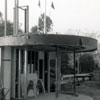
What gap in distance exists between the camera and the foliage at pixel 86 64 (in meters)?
42.1

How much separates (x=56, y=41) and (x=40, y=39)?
72 cm

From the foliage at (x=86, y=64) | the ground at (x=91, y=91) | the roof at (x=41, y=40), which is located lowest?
the ground at (x=91, y=91)

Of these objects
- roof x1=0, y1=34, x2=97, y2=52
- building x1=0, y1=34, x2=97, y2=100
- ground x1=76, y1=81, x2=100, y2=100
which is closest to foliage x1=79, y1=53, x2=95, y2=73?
ground x1=76, y1=81, x2=100, y2=100

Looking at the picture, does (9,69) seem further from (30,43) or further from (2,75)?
(30,43)

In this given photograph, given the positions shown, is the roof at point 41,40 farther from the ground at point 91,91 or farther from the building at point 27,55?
the ground at point 91,91

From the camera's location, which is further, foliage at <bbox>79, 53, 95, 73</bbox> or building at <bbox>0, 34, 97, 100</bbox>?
foliage at <bbox>79, 53, 95, 73</bbox>

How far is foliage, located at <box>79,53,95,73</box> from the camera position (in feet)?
138

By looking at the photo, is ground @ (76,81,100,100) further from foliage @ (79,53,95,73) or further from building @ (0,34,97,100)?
foliage @ (79,53,95,73)

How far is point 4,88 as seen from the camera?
43.2ft

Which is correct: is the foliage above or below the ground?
above

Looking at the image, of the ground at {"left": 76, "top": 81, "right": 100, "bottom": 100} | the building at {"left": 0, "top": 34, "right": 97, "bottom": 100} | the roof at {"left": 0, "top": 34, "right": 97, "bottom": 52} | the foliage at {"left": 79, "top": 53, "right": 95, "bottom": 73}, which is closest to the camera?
the roof at {"left": 0, "top": 34, "right": 97, "bottom": 52}

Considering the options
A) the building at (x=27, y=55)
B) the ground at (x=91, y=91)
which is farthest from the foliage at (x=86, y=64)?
the building at (x=27, y=55)

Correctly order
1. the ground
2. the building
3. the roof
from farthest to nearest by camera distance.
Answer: the ground
the building
the roof

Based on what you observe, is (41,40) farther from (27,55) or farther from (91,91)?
(91,91)
